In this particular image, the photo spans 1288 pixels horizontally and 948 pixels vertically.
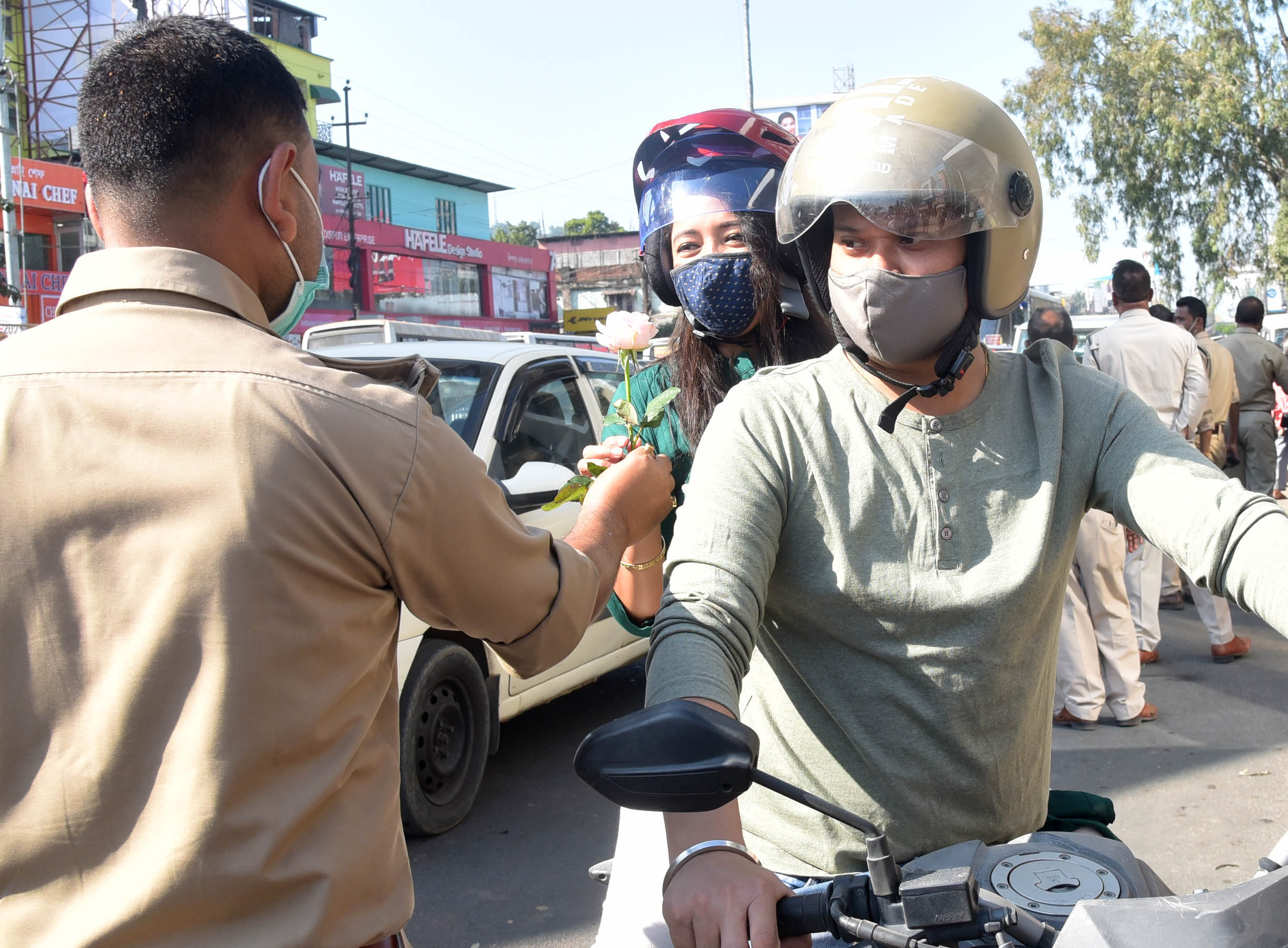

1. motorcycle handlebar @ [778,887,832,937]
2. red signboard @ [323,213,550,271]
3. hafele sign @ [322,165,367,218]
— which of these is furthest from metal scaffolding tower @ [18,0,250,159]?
motorcycle handlebar @ [778,887,832,937]

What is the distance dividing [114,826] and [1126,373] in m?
6.88

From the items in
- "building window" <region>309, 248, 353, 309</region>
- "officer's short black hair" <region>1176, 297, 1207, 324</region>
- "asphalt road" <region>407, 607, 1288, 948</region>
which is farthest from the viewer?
"building window" <region>309, 248, 353, 309</region>

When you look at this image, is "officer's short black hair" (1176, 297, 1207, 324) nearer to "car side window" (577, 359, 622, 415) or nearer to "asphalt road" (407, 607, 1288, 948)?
"asphalt road" (407, 607, 1288, 948)

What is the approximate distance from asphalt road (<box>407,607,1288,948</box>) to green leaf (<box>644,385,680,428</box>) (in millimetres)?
2183

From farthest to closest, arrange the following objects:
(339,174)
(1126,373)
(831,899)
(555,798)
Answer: (339,174), (1126,373), (555,798), (831,899)

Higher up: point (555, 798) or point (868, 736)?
point (868, 736)

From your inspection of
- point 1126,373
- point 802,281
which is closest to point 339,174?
point 1126,373

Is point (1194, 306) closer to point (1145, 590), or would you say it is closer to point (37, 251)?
point (1145, 590)

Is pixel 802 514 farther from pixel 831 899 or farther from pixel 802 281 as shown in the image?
pixel 802 281

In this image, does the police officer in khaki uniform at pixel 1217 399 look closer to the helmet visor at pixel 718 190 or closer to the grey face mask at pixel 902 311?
the helmet visor at pixel 718 190

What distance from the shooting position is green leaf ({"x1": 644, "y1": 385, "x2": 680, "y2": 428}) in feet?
7.89

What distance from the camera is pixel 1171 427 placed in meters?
3.80

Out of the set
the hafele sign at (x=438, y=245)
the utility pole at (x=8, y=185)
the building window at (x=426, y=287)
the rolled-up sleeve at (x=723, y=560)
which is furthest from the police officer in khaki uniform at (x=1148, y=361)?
the hafele sign at (x=438, y=245)

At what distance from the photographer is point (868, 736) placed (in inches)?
65.2
